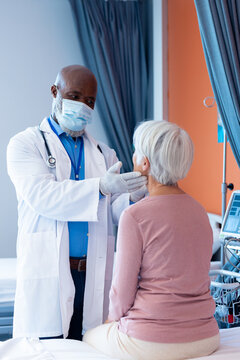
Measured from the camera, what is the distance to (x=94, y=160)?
6.04 ft

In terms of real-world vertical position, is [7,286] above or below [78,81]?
below

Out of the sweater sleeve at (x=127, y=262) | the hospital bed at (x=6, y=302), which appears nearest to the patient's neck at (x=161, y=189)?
the sweater sleeve at (x=127, y=262)

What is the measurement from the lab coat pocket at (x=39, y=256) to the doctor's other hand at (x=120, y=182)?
10.6 inches

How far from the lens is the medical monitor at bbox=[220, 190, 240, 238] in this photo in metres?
2.00

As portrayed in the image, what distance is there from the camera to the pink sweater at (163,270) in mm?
1244

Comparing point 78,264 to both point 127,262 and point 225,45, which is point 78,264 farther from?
point 225,45

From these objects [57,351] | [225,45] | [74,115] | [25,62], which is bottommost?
[57,351]

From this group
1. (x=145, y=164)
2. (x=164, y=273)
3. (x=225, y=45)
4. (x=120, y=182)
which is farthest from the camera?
(x=225, y=45)

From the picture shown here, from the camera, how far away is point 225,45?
1.91 meters

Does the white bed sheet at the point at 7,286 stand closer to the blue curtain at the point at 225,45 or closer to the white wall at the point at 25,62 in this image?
the white wall at the point at 25,62

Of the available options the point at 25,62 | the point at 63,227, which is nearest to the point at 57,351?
the point at 63,227

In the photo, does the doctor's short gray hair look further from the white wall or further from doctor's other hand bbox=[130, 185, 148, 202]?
the white wall

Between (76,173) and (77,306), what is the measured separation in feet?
1.72

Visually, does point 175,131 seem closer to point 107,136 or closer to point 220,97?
point 220,97
